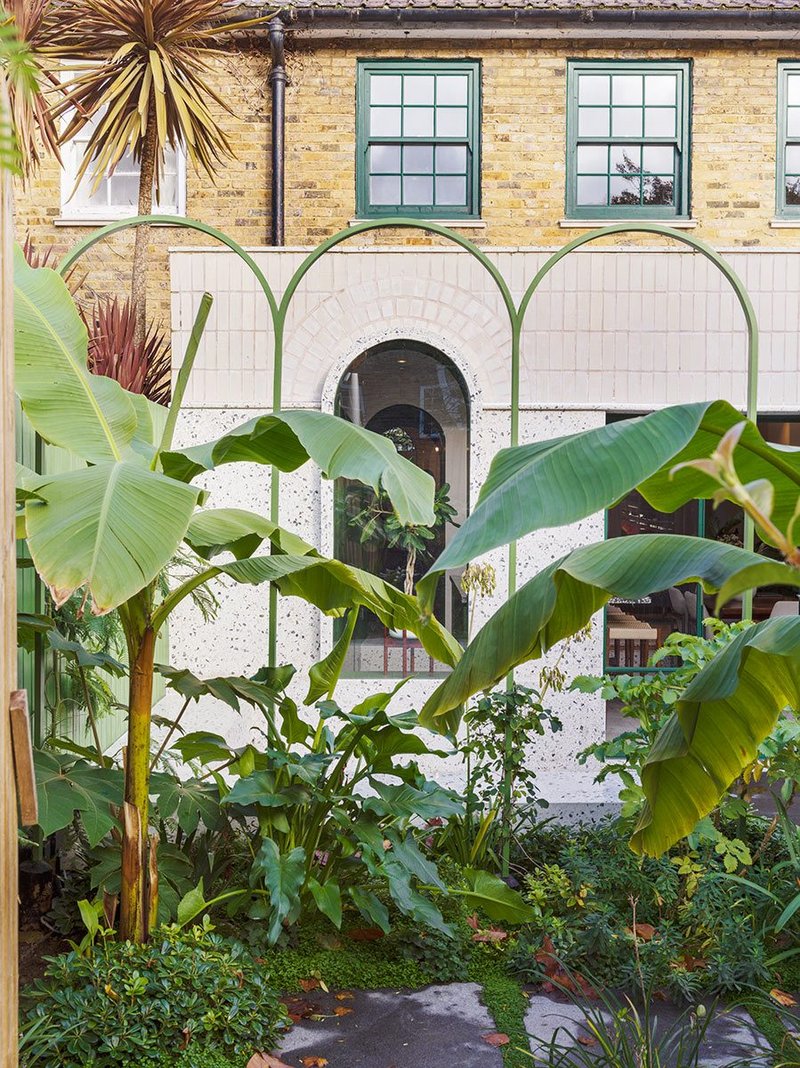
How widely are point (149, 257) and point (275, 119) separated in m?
1.95

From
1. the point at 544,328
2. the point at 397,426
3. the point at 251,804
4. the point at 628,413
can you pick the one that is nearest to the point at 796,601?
the point at 628,413

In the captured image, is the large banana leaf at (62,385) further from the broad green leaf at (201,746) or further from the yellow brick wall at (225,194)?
the yellow brick wall at (225,194)

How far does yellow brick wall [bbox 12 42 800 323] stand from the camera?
379 inches

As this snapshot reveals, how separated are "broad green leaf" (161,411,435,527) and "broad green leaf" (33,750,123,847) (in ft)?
3.26

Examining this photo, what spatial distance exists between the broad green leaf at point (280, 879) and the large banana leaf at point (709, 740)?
112 cm

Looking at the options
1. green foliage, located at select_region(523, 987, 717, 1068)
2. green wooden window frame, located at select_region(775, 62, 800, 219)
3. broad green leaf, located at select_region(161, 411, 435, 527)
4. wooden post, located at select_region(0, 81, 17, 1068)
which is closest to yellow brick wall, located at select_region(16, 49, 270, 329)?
green wooden window frame, located at select_region(775, 62, 800, 219)

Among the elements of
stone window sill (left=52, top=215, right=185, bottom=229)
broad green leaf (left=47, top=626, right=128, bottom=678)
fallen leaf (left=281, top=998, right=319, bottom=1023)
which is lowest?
fallen leaf (left=281, top=998, right=319, bottom=1023)

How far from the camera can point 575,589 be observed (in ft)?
7.30

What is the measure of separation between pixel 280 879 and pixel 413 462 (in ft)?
9.07

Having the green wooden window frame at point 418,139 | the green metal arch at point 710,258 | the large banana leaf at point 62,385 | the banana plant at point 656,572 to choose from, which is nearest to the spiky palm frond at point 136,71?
the green wooden window frame at point 418,139

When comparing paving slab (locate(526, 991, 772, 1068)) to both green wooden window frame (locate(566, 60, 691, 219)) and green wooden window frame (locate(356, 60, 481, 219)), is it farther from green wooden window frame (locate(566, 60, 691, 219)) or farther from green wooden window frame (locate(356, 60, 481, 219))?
green wooden window frame (locate(566, 60, 691, 219))

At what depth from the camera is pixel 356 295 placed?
6.07 metres

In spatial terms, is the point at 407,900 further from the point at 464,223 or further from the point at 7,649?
the point at 464,223

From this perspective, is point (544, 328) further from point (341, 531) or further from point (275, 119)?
point (275, 119)
